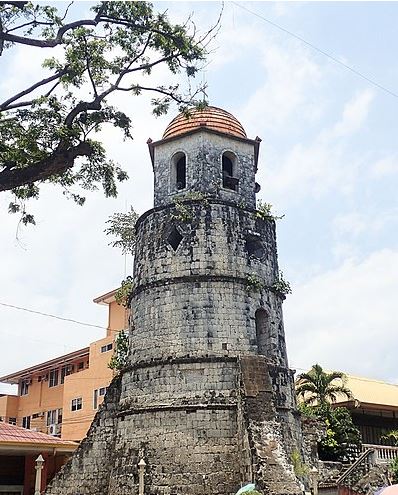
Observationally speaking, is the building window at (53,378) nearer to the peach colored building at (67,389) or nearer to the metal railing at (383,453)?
the peach colored building at (67,389)

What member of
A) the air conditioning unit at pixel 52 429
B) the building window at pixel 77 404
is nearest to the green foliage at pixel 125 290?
the building window at pixel 77 404

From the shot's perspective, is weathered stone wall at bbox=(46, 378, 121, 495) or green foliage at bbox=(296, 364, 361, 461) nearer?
weathered stone wall at bbox=(46, 378, 121, 495)

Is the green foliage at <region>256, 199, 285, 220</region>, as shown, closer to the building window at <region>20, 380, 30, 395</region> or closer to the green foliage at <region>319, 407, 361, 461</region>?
the green foliage at <region>319, 407, 361, 461</region>

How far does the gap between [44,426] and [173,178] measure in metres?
20.1

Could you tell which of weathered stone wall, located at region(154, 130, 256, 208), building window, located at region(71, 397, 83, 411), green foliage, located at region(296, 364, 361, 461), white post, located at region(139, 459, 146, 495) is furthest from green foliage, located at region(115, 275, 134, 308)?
building window, located at region(71, 397, 83, 411)

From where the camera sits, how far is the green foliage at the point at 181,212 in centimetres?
1801

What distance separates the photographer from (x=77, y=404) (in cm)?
3117

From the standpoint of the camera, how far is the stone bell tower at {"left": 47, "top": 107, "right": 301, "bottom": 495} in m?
15.7

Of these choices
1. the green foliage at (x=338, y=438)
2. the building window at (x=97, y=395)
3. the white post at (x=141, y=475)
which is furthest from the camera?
the building window at (x=97, y=395)

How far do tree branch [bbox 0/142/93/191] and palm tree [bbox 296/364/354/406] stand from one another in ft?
59.9

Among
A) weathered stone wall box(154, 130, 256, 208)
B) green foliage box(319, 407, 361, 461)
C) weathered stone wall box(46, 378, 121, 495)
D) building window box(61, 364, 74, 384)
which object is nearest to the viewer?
weathered stone wall box(46, 378, 121, 495)

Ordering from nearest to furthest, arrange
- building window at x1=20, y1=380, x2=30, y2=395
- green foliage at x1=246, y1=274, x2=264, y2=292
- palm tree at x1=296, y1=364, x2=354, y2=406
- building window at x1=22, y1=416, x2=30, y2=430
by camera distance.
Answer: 1. green foliage at x1=246, y1=274, x2=264, y2=292
2. palm tree at x1=296, y1=364, x2=354, y2=406
3. building window at x1=22, y1=416, x2=30, y2=430
4. building window at x1=20, y1=380, x2=30, y2=395

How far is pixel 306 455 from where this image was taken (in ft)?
58.6

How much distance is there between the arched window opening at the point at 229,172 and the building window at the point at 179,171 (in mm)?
1178
